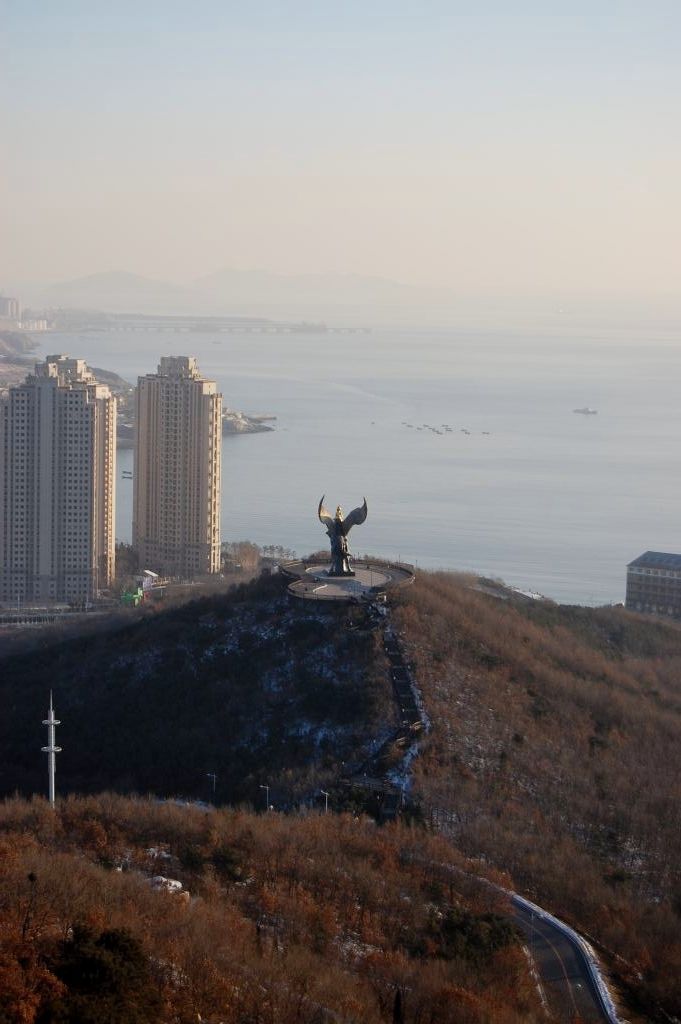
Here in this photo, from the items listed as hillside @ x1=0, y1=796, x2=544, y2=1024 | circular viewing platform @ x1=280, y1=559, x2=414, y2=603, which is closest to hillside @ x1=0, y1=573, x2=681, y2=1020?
circular viewing platform @ x1=280, y1=559, x2=414, y2=603

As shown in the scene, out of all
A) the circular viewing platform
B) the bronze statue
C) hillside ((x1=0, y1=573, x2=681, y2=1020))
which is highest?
the bronze statue

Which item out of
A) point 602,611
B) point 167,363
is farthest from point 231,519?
point 602,611

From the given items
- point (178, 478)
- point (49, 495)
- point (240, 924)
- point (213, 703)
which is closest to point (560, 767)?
point (213, 703)

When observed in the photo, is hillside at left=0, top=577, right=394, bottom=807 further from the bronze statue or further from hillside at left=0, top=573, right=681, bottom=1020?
the bronze statue

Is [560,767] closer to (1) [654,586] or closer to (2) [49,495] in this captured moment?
(1) [654,586]

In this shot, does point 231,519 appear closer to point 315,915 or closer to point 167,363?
point 167,363
